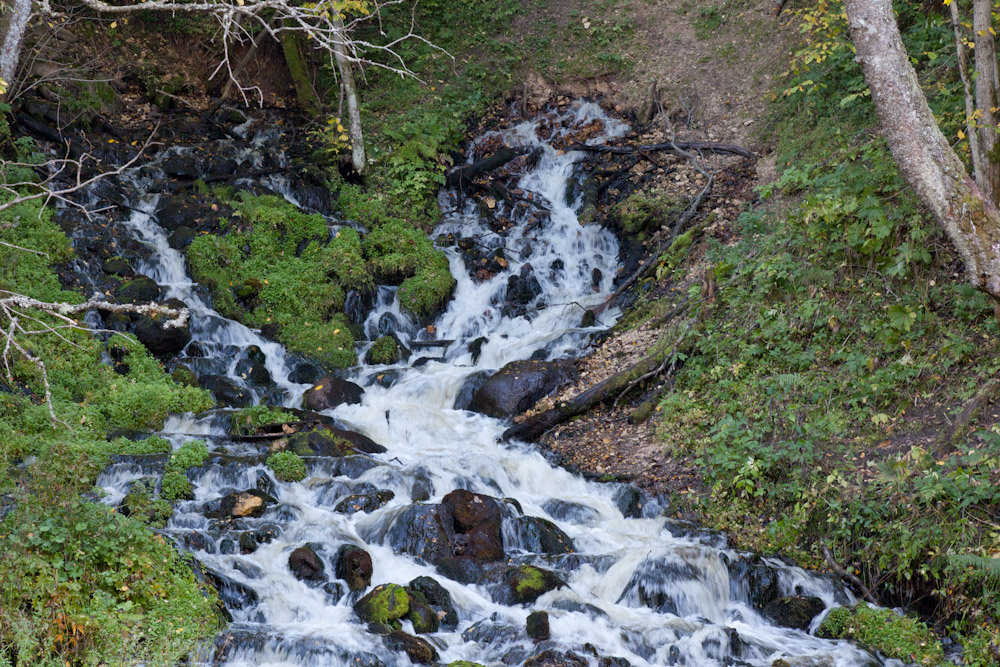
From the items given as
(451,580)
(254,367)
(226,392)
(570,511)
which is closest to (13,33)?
(226,392)

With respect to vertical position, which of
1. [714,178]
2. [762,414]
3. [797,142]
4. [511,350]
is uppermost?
[797,142]

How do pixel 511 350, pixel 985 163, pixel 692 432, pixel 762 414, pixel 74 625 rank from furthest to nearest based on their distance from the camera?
pixel 511 350 < pixel 692 432 < pixel 762 414 < pixel 985 163 < pixel 74 625

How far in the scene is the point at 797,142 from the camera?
1244 centimetres

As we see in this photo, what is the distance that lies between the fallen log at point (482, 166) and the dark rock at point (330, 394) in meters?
6.28

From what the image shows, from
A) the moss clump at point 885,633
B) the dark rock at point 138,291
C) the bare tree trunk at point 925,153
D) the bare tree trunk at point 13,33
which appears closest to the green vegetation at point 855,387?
the moss clump at point 885,633

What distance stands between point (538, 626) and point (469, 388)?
5.40 meters

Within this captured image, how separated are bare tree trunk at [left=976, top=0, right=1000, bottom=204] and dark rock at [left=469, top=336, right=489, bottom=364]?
24.1ft

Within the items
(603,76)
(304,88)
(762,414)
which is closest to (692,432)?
(762,414)

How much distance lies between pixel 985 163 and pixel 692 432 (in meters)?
4.07

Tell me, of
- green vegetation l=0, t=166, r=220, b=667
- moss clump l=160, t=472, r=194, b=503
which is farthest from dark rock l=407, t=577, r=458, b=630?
moss clump l=160, t=472, r=194, b=503

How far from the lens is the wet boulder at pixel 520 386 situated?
10.6m

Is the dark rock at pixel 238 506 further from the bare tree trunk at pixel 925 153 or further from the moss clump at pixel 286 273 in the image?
the bare tree trunk at pixel 925 153

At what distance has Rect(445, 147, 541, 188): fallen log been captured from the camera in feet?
52.0

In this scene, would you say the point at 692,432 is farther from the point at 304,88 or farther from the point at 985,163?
the point at 304,88
